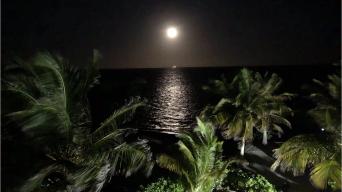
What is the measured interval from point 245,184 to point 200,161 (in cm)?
528

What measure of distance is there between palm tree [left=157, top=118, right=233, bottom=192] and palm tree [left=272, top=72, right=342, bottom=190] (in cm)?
231

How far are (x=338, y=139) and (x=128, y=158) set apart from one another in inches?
256

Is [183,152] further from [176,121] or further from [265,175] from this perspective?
[176,121]

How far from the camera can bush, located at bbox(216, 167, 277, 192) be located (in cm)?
1449

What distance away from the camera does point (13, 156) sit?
308 inches

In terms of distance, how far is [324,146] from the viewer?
34.0ft

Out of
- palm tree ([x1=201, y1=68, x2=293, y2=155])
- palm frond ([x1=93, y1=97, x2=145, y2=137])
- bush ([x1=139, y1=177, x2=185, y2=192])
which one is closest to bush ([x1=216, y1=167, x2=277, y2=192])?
bush ([x1=139, y1=177, x2=185, y2=192])

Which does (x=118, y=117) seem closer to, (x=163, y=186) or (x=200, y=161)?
(x=200, y=161)

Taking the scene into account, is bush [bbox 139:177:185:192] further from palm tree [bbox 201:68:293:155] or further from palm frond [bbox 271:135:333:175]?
palm tree [bbox 201:68:293:155]

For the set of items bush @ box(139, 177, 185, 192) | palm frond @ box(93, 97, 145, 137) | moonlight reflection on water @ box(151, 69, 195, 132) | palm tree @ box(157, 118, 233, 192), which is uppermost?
palm frond @ box(93, 97, 145, 137)

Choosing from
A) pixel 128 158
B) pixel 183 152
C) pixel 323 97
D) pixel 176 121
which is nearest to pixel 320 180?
pixel 323 97

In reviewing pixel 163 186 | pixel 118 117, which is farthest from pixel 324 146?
pixel 163 186

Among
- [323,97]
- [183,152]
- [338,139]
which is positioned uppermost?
[323,97]

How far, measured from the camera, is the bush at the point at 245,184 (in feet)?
47.5
